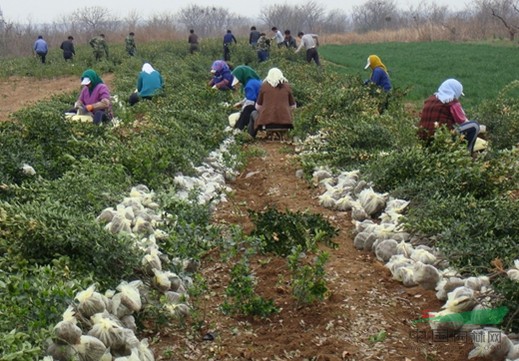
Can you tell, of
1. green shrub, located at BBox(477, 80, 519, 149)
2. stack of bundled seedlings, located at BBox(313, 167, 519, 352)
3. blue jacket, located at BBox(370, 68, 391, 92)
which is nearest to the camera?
stack of bundled seedlings, located at BBox(313, 167, 519, 352)

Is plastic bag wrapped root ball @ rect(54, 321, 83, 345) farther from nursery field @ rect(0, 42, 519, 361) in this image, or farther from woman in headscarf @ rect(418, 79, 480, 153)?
woman in headscarf @ rect(418, 79, 480, 153)

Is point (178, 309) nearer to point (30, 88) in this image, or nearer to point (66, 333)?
point (66, 333)

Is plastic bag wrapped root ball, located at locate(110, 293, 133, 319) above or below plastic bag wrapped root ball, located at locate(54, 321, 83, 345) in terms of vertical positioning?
below

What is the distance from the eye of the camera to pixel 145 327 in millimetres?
3688

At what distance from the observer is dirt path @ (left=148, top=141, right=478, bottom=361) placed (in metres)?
3.49

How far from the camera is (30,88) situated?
20922 mm

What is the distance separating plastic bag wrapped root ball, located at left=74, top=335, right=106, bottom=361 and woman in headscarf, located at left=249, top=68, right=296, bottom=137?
684 centimetres

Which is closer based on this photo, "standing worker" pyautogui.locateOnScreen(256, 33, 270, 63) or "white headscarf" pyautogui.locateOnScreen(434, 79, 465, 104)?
"white headscarf" pyautogui.locateOnScreen(434, 79, 465, 104)

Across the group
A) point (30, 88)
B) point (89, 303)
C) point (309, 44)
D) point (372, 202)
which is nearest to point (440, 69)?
point (309, 44)

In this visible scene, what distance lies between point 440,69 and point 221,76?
10853mm

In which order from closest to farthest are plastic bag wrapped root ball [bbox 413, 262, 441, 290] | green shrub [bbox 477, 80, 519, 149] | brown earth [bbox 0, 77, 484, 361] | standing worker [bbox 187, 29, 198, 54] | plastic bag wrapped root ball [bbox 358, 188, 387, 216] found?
brown earth [bbox 0, 77, 484, 361]
plastic bag wrapped root ball [bbox 413, 262, 441, 290]
plastic bag wrapped root ball [bbox 358, 188, 387, 216]
green shrub [bbox 477, 80, 519, 149]
standing worker [bbox 187, 29, 198, 54]

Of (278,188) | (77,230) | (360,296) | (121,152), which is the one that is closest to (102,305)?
(77,230)

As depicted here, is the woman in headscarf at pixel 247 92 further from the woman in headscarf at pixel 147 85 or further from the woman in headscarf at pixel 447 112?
the woman in headscarf at pixel 447 112

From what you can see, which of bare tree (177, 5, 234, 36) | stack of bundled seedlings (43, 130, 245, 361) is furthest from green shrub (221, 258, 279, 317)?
bare tree (177, 5, 234, 36)
